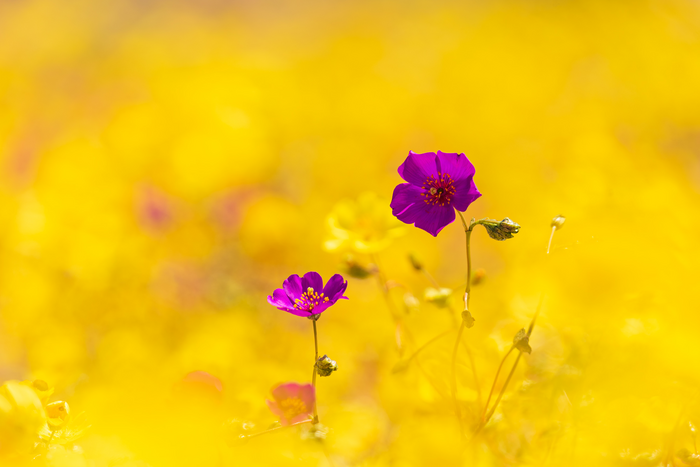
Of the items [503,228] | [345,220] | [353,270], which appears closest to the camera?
[503,228]

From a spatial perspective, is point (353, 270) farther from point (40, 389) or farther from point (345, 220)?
point (40, 389)

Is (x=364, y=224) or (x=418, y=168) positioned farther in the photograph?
(x=364, y=224)

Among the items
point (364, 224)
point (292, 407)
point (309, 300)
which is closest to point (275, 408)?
point (292, 407)

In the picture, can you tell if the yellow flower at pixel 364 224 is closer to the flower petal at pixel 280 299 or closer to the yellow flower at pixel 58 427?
the flower petal at pixel 280 299

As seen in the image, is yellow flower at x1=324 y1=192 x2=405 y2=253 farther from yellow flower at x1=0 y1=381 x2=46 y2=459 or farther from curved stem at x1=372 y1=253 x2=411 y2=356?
yellow flower at x1=0 y1=381 x2=46 y2=459

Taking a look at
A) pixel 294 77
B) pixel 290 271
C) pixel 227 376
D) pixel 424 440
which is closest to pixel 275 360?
pixel 227 376

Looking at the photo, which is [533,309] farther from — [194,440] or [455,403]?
[194,440]

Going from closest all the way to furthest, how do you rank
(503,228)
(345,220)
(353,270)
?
(503,228) → (353,270) → (345,220)

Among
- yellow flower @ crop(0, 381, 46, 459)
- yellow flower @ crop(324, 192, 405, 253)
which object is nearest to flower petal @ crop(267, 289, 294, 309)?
yellow flower @ crop(324, 192, 405, 253)

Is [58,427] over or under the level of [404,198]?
under
